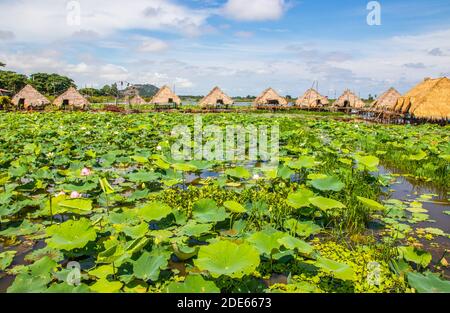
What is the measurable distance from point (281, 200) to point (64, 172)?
2.61m

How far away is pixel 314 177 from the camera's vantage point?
3.83 metres

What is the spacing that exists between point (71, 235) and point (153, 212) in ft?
2.07

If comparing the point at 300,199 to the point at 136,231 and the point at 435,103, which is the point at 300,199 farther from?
the point at 435,103

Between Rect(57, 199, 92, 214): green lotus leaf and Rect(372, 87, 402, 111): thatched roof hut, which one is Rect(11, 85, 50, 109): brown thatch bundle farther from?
Rect(372, 87, 402, 111): thatched roof hut

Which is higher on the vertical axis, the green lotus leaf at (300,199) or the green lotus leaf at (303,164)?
the green lotus leaf at (303,164)

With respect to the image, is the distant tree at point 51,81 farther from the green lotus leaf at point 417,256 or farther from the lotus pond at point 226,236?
the green lotus leaf at point 417,256

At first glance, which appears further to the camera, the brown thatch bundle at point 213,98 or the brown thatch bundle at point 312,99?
the brown thatch bundle at point 312,99

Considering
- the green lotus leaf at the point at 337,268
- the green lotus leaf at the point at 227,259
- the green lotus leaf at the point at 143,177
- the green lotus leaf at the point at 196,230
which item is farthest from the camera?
the green lotus leaf at the point at 143,177

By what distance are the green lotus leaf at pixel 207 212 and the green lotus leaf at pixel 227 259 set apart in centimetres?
77

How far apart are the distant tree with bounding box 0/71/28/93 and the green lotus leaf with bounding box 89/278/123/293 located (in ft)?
136

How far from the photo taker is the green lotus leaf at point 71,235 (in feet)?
6.93

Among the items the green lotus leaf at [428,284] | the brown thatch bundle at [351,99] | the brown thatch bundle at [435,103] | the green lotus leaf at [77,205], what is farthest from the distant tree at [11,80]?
the green lotus leaf at [428,284]
